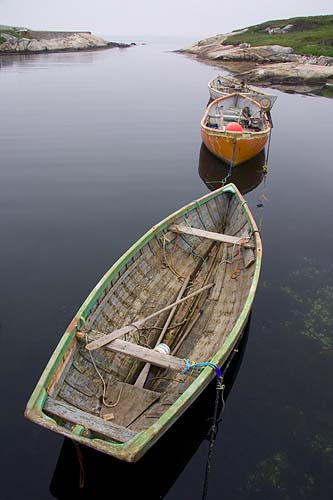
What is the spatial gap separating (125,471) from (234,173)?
16.0 m

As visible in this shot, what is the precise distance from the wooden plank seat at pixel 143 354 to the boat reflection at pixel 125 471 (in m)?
1.81

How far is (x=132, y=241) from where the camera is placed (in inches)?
535

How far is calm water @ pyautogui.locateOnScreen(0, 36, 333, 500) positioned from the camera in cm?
679

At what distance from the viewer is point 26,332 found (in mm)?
9547

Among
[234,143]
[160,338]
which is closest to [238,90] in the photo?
[234,143]

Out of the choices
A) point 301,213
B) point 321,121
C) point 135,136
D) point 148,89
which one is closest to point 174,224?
point 301,213

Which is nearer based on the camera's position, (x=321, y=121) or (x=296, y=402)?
(x=296, y=402)

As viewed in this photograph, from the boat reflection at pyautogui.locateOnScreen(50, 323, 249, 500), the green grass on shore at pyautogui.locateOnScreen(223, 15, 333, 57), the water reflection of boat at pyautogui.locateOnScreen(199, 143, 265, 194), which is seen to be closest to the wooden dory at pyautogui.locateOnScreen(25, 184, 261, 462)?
the boat reflection at pyautogui.locateOnScreen(50, 323, 249, 500)

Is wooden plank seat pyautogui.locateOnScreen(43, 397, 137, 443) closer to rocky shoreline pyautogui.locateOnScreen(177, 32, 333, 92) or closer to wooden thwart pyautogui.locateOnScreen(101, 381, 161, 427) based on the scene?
wooden thwart pyautogui.locateOnScreen(101, 381, 161, 427)

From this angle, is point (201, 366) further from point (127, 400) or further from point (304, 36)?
point (304, 36)

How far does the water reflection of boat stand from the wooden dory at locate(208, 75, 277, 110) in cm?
614

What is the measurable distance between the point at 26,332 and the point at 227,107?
22602 mm

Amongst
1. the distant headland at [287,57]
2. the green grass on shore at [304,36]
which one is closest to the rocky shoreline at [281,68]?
the distant headland at [287,57]

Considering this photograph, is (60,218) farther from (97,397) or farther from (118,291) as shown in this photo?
(97,397)
